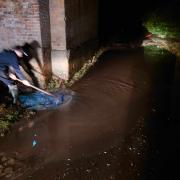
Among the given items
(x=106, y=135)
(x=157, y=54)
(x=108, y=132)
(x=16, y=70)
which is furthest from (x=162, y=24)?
(x=106, y=135)

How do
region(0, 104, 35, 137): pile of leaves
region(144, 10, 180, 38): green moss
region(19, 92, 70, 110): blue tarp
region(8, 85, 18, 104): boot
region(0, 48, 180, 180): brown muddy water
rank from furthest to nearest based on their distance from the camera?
region(144, 10, 180, 38): green moss
region(19, 92, 70, 110): blue tarp
region(8, 85, 18, 104): boot
region(0, 104, 35, 137): pile of leaves
region(0, 48, 180, 180): brown muddy water

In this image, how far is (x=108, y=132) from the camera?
613cm

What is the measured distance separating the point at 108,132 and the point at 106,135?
0.43ft

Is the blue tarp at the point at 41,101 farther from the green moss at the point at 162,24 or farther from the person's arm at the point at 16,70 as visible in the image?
the green moss at the point at 162,24

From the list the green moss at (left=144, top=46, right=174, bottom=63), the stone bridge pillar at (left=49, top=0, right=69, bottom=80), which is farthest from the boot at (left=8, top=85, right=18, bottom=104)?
the green moss at (left=144, top=46, right=174, bottom=63)

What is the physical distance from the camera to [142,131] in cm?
617

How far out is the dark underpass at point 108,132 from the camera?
16.4 ft

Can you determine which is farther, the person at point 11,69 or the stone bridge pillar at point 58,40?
the stone bridge pillar at point 58,40

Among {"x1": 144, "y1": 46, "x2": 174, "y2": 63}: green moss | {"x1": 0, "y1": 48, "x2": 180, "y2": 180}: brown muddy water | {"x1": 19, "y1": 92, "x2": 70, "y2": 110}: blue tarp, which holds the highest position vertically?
{"x1": 144, "y1": 46, "x2": 174, "y2": 63}: green moss

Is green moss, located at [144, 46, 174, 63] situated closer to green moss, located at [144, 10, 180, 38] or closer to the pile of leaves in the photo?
green moss, located at [144, 10, 180, 38]

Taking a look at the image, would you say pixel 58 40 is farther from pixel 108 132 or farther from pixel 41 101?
pixel 108 132

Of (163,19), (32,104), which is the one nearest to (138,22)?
(163,19)

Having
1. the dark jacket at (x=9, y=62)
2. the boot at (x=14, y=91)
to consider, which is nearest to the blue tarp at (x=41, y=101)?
the boot at (x=14, y=91)

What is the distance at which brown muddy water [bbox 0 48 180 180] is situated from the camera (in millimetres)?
4984
